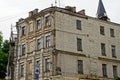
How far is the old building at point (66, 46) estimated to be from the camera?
48.4 meters

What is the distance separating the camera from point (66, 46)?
161ft

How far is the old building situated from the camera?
1907 inches

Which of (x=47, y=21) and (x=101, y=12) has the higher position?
(x=101, y=12)

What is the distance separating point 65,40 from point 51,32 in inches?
95.9

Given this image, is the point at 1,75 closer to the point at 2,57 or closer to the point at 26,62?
the point at 2,57

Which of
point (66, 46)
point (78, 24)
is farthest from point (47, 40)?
point (78, 24)

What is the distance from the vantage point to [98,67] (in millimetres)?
52344

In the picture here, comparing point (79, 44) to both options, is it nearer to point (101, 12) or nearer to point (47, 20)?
point (47, 20)

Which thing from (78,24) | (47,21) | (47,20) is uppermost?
(47,20)

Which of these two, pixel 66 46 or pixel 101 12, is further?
pixel 101 12

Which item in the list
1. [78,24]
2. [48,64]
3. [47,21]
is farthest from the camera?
[78,24]

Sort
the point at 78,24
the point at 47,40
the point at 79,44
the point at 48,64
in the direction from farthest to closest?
the point at 78,24
the point at 79,44
the point at 47,40
the point at 48,64

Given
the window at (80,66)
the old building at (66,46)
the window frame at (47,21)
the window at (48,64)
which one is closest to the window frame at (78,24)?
the old building at (66,46)

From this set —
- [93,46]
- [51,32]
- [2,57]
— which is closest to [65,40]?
[51,32]
